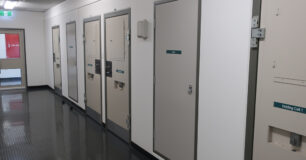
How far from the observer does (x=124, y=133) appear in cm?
400

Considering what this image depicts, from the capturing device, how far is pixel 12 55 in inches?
329

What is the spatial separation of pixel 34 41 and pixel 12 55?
832mm

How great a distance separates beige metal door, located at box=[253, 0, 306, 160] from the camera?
163 cm

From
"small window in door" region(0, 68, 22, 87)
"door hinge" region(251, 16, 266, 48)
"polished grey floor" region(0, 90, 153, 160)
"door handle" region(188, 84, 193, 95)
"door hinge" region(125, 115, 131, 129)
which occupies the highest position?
"door hinge" region(251, 16, 266, 48)

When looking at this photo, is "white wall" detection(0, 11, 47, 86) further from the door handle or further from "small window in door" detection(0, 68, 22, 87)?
the door handle

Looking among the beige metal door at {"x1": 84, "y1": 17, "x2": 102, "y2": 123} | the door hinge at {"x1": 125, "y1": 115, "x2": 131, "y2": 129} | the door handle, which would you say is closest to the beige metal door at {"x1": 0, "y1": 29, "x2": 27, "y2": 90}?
the beige metal door at {"x1": 84, "y1": 17, "x2": 102, "y2": 123}

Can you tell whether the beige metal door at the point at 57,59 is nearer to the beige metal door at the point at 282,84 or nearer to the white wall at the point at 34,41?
the white wall at the point at 34,41

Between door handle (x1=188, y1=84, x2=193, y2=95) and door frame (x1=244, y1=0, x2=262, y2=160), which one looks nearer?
door frame (x1=244, y1=0, x2=262, y2=160)

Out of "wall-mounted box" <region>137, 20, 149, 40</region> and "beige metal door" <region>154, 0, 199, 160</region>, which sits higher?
"wall-mounted box" <region>137, 20, 149, 40</region>

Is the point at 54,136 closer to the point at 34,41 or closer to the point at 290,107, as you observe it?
the point at 290,107

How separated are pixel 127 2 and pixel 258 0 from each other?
224 cm

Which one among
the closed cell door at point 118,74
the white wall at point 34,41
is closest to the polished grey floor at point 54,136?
the closed cell door at point 118,74

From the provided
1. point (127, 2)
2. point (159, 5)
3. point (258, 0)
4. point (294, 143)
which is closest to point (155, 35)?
point (159, 5)

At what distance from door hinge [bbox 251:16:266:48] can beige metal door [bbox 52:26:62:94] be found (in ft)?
20.8
